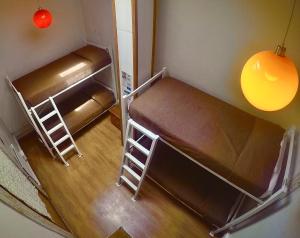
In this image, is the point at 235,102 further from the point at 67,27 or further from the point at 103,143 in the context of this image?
the point at 67,27

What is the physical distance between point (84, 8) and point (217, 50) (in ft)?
7.09

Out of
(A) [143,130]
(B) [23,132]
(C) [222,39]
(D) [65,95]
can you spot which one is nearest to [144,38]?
(C) [222,39]

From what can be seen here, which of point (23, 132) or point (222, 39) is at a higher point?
point (222, 39)

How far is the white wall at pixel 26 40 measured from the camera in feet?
8.68

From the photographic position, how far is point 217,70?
2273 mm

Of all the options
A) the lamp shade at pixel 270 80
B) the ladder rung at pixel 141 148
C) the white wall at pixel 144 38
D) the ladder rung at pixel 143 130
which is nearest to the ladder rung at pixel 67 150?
the ladder rung at pixel 141 148

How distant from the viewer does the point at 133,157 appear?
8.00ft

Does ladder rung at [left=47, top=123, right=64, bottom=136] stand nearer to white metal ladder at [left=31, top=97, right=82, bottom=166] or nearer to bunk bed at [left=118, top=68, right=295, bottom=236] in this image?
white metal ladder at [left=31, top=97, right=82, bottom=166]

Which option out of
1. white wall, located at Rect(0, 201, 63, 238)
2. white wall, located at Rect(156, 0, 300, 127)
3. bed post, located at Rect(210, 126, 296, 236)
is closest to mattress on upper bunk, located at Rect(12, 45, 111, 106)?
white wall, located at Rect(156, 0, 300, 127)

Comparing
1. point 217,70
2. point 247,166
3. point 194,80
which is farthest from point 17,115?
point 247,166

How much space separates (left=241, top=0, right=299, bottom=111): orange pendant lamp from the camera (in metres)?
1.28

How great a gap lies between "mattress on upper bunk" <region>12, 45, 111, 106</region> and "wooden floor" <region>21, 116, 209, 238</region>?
3.01 ft

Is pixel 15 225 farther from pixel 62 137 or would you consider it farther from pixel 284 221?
pixel 62 137

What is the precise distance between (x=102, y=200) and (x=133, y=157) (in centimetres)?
70
